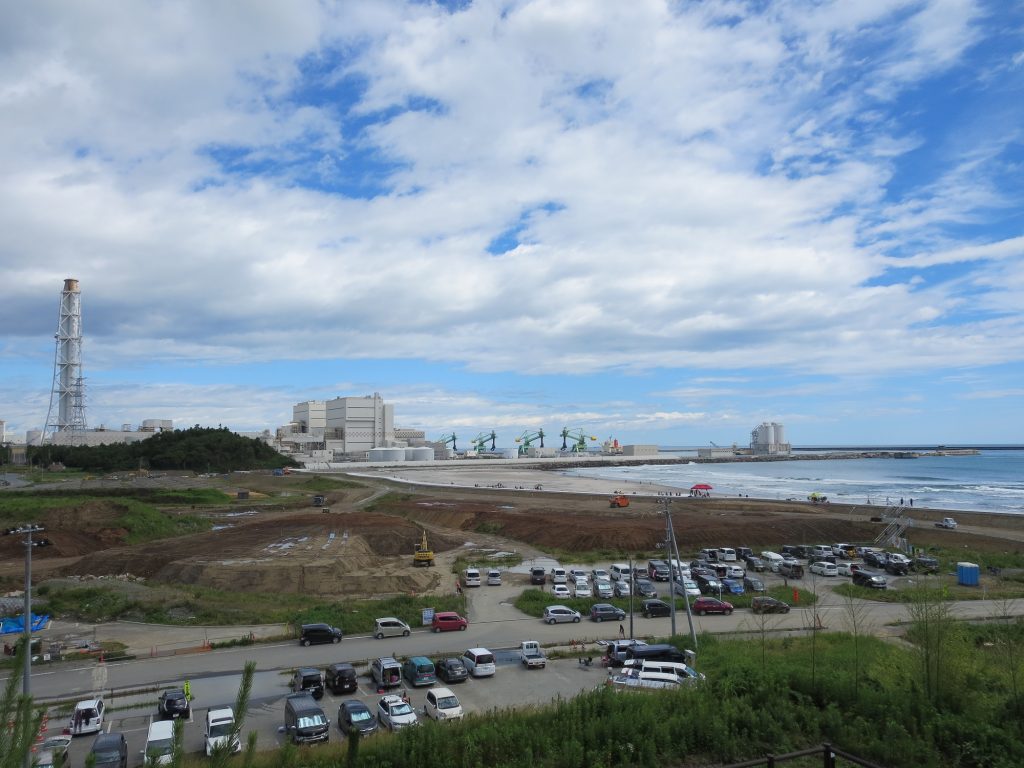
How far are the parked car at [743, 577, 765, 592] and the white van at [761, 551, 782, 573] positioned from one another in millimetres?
4859

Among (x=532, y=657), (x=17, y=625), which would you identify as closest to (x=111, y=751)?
(x=532, y=657)

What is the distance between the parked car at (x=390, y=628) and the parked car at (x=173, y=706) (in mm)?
8491

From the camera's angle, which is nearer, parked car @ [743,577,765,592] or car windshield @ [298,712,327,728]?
car windshield @ [298,712,327,728]

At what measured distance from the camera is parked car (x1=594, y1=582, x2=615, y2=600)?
3073 cm

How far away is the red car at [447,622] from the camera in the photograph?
82.9 ft

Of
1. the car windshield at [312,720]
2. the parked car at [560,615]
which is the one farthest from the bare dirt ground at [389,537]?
the car windshield at [312,720]

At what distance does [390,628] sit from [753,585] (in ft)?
61.6

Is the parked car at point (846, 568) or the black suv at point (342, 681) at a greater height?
the black suv at point (342, 681)

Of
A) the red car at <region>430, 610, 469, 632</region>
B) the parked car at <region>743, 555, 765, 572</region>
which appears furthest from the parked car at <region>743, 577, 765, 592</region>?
the red car at <region>430, 610, 469, 632</region>

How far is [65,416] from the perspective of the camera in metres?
134

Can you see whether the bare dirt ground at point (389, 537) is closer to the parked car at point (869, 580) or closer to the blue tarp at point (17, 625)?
the blue tarp at point (17, 625)

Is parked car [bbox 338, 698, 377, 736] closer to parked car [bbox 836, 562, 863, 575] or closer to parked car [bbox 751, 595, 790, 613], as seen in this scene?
parked car [bbox 751, 595, 790, 613]

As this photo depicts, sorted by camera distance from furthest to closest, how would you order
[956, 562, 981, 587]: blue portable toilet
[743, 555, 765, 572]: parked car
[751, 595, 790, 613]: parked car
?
[743, 555, 765, 572]: parked car → [956, 562, 981, 587]: blue portable toilet → [751, 595, 790, 613]: parked car

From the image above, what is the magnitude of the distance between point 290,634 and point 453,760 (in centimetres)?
1669
